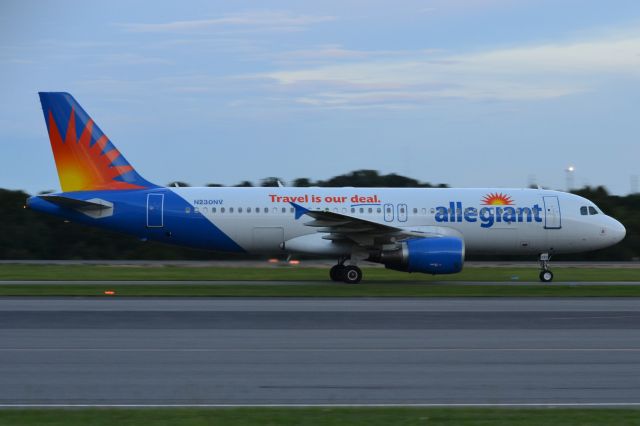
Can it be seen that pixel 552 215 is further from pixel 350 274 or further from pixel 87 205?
pixel 87 205

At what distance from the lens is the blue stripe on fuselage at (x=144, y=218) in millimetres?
29047

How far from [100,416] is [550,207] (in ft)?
77.7

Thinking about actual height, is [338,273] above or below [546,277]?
above

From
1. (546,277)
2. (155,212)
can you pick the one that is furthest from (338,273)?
(546,277)

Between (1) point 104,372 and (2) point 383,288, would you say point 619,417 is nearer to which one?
(1) point 104,372

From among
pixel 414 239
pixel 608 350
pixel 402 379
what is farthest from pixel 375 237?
pixel 402 379

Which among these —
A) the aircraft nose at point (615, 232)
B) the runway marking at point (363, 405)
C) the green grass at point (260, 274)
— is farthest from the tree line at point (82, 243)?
the runway marking at point (363, 405)

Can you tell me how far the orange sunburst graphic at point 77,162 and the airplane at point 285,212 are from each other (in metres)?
0.03

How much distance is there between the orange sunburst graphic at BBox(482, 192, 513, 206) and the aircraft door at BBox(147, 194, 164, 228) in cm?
1043

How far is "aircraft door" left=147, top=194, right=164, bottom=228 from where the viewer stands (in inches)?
1146

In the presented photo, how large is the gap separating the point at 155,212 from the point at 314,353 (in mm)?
16640

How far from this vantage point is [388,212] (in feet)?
98.0

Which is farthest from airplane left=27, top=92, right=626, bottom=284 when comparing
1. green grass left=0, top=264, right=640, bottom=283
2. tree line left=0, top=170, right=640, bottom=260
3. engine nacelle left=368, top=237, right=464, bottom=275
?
tree line left=0, top=170, right=640, bottom=260

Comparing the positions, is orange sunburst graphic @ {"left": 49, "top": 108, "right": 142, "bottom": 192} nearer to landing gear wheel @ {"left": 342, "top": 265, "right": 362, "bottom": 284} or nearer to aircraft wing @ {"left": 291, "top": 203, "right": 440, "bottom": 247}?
aircraft wing @ {"left": 291, "top": 203, "right": 440, "bottom": 247}
